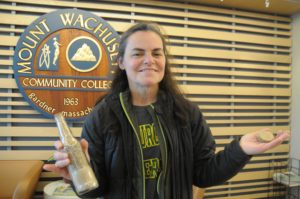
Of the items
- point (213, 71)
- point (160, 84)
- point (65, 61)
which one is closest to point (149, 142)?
point (160, 84)

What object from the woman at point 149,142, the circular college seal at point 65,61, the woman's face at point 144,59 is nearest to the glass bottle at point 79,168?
the woman at point 149,142

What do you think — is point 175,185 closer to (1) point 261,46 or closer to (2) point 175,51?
(2) point 175,51

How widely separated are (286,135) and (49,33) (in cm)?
285

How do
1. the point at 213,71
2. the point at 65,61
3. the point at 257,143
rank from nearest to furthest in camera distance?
the point at 257,143 → the point at 65,61 → the point at 213,71

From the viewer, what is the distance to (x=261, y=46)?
3.97 m

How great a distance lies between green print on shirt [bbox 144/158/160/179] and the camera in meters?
1.18

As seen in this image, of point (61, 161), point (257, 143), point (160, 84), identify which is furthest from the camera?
point (160, 84)

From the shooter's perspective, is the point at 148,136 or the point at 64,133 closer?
the point at 64,133

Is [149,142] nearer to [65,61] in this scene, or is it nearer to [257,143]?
[257,143]

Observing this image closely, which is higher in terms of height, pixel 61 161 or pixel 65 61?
pixel 65 61

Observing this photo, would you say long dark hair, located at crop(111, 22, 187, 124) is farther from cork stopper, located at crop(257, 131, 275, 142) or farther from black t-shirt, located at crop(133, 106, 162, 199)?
cork stopper, located at crop(257, 131, 275, 142)

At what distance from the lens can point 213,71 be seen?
12.2ft

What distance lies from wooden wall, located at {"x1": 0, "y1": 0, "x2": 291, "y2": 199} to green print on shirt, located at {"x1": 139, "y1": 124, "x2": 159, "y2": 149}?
1883mm

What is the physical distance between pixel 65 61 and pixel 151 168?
2.34 m
